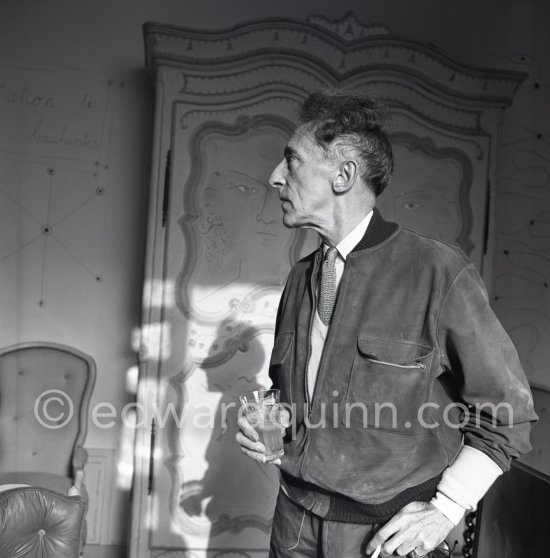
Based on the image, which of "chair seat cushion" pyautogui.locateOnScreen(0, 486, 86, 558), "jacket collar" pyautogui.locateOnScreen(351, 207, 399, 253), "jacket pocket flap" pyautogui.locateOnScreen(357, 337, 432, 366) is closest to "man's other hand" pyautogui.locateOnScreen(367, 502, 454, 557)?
"jacket pocket flap" pyautogui.locateOnScreen(357, 337, 432, 366)

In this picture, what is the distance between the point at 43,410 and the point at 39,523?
1.00 m

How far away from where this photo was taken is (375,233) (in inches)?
58.3

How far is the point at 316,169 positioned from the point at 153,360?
1.50 metres

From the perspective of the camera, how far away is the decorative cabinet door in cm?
272

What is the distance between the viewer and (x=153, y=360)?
2711 millimetres

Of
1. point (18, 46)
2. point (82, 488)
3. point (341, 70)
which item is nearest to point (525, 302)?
point (341, 70)

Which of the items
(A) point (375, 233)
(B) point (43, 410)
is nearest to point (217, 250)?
(B) point (43, 410)

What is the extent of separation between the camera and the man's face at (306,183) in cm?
151

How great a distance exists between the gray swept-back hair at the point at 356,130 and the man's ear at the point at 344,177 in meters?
0.02

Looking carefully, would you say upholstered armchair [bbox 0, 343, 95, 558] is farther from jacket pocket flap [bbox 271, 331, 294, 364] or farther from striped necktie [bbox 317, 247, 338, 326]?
striped necktie [bbox 317, 247, 338, 326]

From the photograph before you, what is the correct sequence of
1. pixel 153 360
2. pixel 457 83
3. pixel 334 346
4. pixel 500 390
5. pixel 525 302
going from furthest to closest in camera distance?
pixel 525 302 → pixel 457 83 → pixel 153 360 → pixel 334 346 → pixel 500 390

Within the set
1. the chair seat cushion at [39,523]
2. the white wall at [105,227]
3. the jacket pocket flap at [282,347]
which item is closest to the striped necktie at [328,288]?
the jacket pocket flap at [282,347]

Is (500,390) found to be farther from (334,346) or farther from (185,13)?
(185,13)

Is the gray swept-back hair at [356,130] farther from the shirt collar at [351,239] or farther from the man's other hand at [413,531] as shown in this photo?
the man's other hand at [413,531]
